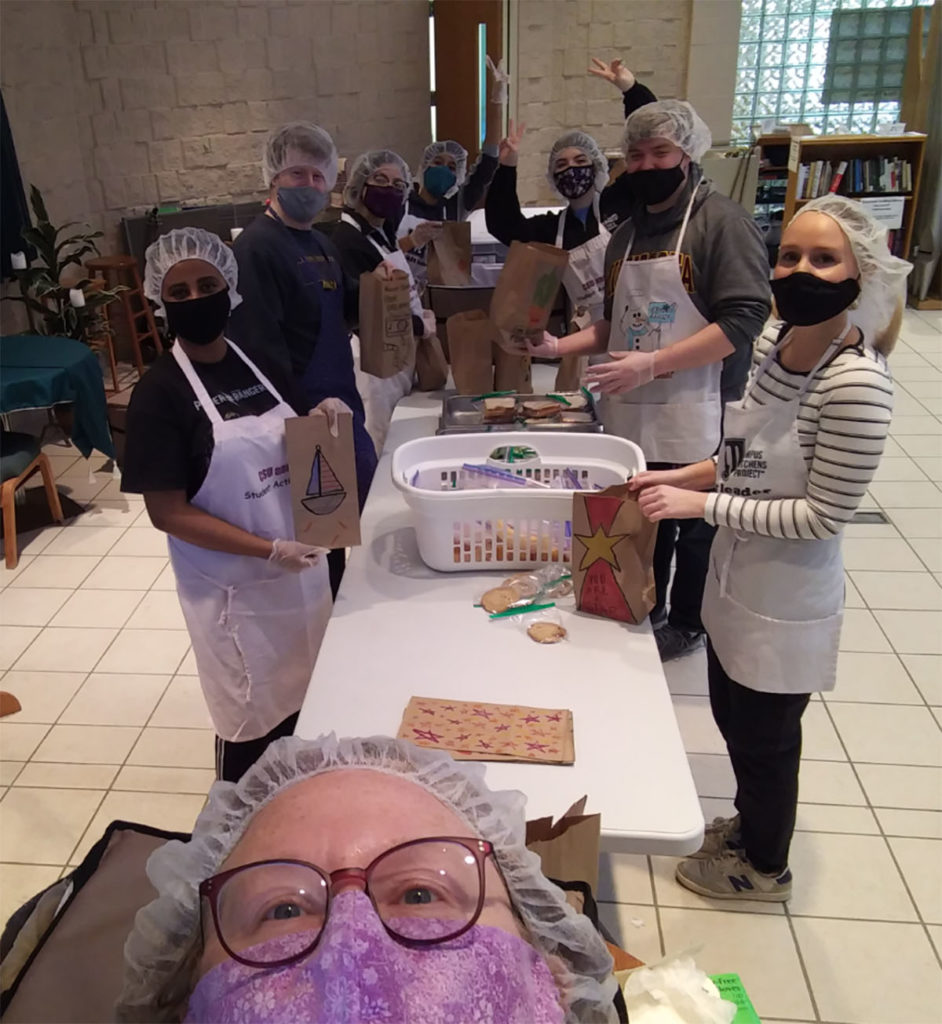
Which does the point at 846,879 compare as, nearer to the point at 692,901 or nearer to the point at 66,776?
the point at 692,901

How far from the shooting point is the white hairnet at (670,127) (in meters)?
2.19

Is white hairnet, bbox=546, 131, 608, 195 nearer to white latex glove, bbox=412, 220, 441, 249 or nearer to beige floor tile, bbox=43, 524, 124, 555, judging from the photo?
white latex glove, bbox=412, 220, 441, 249

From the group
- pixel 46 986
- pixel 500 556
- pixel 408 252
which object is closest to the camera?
pixel 46 986

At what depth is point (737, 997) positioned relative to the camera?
1190 millimetres

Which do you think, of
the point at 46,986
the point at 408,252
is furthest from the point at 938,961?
the point at 408,252

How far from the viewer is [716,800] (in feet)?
7.69

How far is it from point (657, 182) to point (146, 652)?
225 cm

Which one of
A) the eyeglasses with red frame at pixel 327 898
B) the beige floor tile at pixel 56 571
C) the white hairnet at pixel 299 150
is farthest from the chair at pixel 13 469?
the eyeglasses with red frame at pixel 327 898

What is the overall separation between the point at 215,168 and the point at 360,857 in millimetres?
6379

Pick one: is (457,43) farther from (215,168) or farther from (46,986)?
(46,986)

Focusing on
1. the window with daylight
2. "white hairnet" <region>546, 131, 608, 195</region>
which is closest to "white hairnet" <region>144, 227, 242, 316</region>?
"white hairnet" <region>546, 131, 608, 195</region>

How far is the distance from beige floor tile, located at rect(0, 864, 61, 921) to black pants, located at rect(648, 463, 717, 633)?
5.73 ft

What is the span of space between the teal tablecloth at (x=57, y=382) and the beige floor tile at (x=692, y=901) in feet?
9.94

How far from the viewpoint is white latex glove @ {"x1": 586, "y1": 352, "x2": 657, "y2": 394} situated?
2.18m
